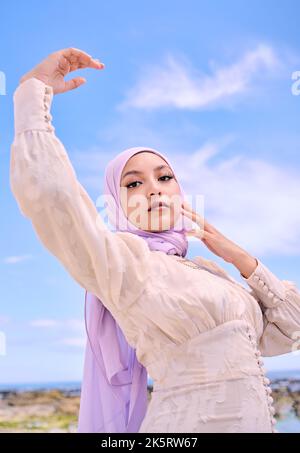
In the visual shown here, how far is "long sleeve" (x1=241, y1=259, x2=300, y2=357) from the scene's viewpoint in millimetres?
1548

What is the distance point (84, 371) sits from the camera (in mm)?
1452

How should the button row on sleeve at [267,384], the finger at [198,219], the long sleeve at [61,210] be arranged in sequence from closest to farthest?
the long sleeve at [61,210] → the button row on sleeve at [267,384] → the finger at [198,219]

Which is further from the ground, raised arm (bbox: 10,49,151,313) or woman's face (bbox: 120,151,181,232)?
woman's face (bbox: 120,151,181,232)

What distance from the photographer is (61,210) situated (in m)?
1.15

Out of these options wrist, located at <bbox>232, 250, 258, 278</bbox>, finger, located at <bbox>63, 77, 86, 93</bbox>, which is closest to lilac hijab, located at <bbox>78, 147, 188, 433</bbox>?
wrist, located at <bbox>232, 250, 258, 278</bbox>

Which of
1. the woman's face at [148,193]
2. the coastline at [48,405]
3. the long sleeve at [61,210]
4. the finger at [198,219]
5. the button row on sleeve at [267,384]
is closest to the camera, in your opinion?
the long sleeve at [61,210]

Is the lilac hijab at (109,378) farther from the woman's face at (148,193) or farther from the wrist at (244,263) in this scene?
the wrist at (244,263)

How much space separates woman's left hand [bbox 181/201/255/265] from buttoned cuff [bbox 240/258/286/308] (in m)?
0.06

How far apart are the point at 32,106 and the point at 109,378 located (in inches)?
25.8

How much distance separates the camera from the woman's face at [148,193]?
1.48 metres

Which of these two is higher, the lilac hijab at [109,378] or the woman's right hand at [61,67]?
the woman's right hand at [61,67]

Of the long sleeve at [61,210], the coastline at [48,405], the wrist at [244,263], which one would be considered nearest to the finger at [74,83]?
the long sleeve at [61,210]

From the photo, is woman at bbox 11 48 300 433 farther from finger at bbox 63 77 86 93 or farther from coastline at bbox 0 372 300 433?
coastline at bbox 0 372 300 433
